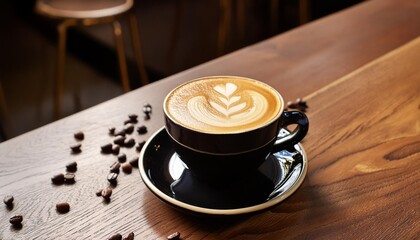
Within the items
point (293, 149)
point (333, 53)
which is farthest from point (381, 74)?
point (293, 149)

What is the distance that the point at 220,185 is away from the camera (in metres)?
0.65

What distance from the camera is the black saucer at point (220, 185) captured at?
598 millimetres

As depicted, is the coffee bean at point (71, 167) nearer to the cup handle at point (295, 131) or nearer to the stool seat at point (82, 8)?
the cup handle at point (295, 131)

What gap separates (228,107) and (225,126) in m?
0.05

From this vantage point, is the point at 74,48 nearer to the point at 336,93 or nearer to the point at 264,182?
the point at 336,93

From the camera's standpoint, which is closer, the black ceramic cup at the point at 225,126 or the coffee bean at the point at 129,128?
the black ceramic cup at the point at 225,126

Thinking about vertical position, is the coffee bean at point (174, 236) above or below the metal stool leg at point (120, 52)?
above

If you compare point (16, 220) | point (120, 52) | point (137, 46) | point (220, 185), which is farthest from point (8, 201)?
point (137, 46)

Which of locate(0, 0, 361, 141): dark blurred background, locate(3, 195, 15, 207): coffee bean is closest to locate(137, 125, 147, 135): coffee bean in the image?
locate(3, 195, 15, 207): coffee bean

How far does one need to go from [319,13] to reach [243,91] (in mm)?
2469

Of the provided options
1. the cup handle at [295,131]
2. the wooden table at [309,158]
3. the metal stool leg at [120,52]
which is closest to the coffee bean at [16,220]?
the wooden table at [309,158]

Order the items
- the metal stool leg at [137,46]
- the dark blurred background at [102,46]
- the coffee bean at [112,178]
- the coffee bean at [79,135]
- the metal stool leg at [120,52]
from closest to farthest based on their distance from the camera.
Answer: the coffee bean at [112,178], the coffee bean at [79,135], the metal stool leg at [120,52], the metal stool leg at [137,46], the dark blurred background at [102,46]

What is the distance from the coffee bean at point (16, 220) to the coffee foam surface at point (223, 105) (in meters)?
0.24

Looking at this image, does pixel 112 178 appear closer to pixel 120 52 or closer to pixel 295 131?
pixel 295 131
